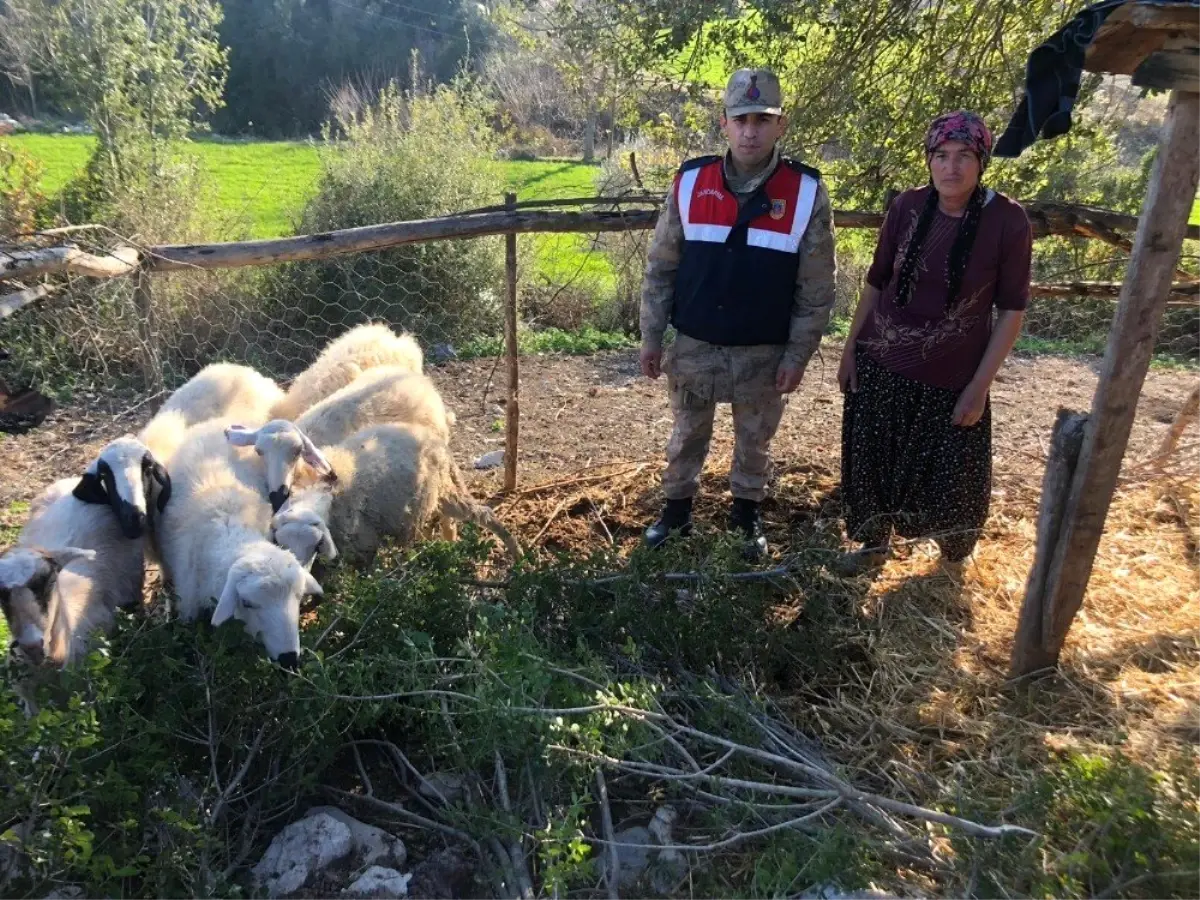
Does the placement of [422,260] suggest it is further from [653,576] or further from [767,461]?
[653,576]

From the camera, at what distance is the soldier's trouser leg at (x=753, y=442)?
169 inches

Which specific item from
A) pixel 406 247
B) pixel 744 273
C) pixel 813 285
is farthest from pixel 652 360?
pixel 406 247

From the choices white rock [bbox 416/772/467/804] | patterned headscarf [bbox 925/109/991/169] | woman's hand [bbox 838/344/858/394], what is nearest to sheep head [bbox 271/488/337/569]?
white rock [bbox 416/772/467/804]

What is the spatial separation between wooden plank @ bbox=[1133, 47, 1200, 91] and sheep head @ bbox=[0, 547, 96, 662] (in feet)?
13.4

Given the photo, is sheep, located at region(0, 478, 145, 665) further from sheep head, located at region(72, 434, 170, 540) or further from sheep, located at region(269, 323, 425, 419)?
sheep, located at region(269, 323, 425, 419)

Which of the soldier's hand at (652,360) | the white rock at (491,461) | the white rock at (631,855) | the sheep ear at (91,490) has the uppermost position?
the soldier's hand at (652,360)

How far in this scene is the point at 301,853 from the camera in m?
2.51

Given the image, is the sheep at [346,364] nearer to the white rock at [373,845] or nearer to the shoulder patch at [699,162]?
the shoulder patch at [699,162]

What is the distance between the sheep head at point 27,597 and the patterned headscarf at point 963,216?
3582 millimetres

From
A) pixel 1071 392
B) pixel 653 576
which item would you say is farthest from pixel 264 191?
pixel 653 576

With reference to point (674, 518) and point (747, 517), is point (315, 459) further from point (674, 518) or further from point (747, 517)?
point (747, 517)

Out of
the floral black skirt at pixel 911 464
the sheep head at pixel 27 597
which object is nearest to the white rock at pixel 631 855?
the floral black skirt at pixel 911 464

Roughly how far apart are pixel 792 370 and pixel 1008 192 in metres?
3.08

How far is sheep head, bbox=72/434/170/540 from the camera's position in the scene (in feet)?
11.5
